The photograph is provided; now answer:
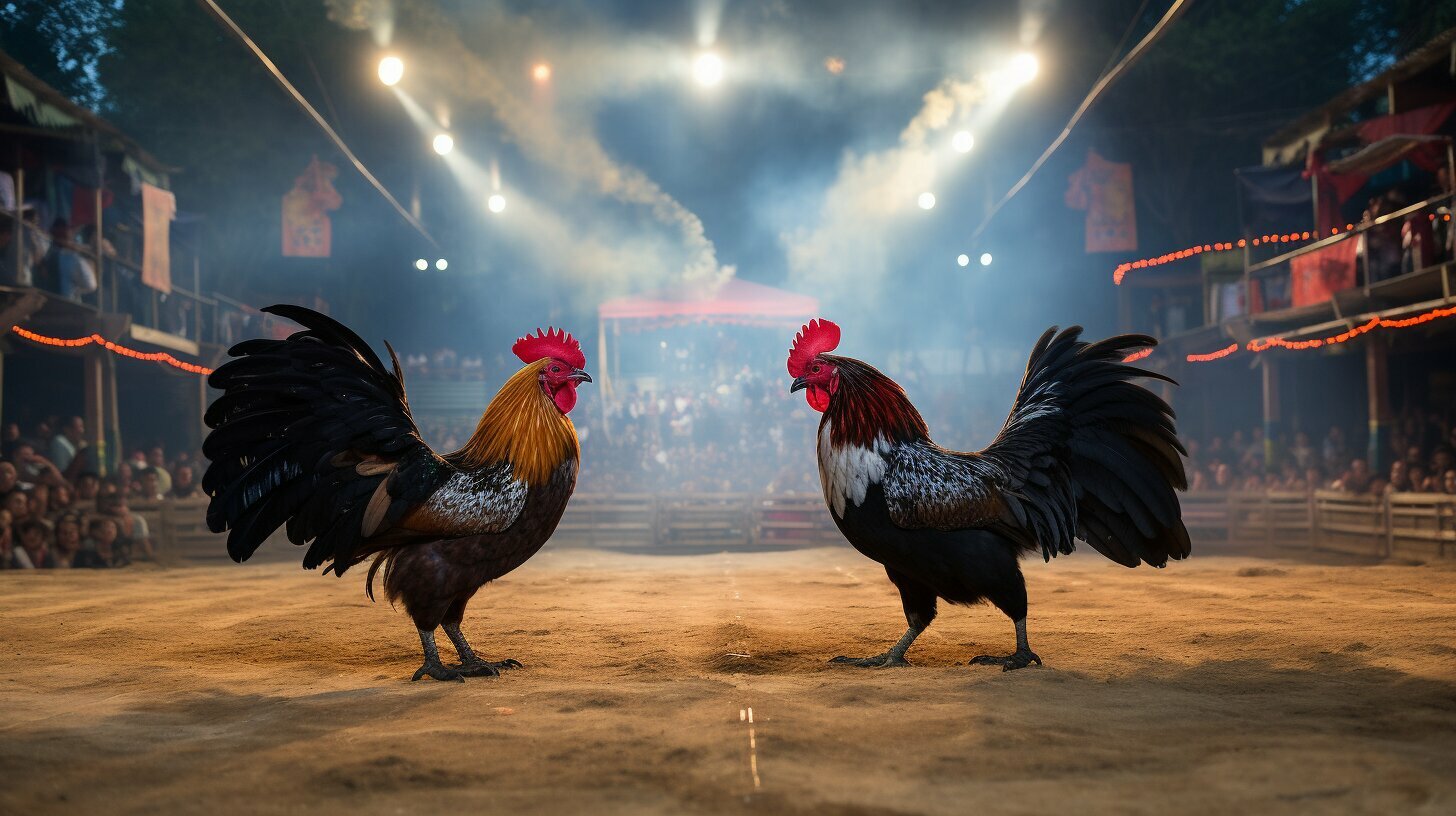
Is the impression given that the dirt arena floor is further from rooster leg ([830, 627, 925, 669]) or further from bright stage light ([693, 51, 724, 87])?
bright stage light ([693, 51, 724, 87])

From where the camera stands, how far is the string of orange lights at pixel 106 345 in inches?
581

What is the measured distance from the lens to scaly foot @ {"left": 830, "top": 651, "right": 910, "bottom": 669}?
5344 millimetres

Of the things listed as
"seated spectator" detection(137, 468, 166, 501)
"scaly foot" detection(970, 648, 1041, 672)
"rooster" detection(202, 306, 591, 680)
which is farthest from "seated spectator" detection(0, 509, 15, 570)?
"scaly foot" detection(970, 648, 1041, 672)

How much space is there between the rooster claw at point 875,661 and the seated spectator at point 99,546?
37.7ft

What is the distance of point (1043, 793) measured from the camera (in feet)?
9.69

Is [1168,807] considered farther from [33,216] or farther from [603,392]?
[603,392]

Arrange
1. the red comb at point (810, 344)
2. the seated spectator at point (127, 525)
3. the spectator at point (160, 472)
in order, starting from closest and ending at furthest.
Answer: the red comb at point (810, 344)
the seated spectator at point (127, 525)
the spectator at point (160, 472)

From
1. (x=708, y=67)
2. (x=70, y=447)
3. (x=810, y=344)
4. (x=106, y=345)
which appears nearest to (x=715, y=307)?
(x=708, y=67)

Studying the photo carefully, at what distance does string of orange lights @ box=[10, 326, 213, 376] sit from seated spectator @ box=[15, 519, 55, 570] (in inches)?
120

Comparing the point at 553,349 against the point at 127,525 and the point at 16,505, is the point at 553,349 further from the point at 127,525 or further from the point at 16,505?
the point at 127,525

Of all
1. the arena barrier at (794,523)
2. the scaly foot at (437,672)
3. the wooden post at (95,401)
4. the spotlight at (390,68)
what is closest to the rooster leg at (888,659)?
the scaly foot at (437,672)

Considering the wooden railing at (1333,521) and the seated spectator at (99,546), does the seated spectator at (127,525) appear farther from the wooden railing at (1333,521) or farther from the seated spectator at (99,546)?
the wooden railing at (1333,521)

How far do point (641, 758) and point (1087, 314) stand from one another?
31.4 meters

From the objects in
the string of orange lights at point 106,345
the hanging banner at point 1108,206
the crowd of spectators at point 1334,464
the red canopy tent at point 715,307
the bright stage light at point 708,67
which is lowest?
the crowd of spectators at point 1334,464
